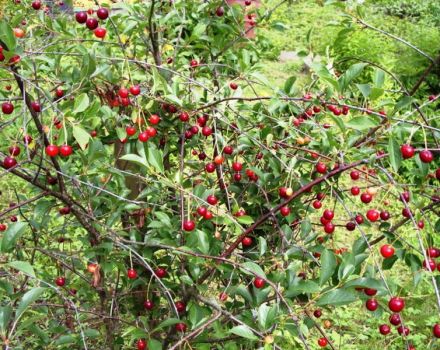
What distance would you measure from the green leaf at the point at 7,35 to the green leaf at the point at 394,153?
0.91m

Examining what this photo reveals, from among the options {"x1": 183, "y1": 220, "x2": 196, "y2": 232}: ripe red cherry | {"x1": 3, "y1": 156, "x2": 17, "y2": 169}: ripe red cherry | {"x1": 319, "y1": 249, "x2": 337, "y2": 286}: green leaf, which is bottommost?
{"x1": 183, "y1": 220, "x2": 196, "y2": 232}: ripe red cherry

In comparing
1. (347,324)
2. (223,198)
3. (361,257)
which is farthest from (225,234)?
(347,324)

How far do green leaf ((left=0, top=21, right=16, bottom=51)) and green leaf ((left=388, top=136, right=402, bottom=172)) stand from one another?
914mm

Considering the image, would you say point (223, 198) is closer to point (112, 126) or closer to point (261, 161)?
point (261, 161)

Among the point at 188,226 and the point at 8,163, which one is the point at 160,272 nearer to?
the point at 188,226

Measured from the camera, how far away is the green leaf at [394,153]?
4.11 feet

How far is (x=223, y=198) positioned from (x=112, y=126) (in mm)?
456

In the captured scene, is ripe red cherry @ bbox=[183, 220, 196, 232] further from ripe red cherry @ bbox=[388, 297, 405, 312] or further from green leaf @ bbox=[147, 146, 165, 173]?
ripe red cherry @ bbox=[388, 297, 405, 312]

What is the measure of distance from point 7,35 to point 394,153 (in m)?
0.95

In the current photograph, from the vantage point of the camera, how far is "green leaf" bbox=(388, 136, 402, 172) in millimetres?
1254

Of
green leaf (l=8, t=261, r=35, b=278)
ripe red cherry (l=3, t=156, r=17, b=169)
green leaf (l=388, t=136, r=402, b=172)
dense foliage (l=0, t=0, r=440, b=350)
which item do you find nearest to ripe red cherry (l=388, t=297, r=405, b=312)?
dense foliage (l=0, t=0, r=440, b=350)

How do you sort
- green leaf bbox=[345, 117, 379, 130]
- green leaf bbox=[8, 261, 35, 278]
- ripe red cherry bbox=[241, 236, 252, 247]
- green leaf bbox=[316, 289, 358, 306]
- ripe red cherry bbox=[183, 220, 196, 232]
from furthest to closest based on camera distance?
ripe red cherry bbox=[241, 236, 252, 247] < ripe red cherry bbox=[183, 220, 196, 232] < green leaf bbox=[345, 117, 379, 130] < green leaf bbox=[316, 289, 358, 306] < green leaf bbox=[8, 261, 35, 278]

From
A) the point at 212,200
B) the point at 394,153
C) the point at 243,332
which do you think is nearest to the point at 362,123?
the point at 394,153

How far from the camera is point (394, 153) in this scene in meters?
1.26
